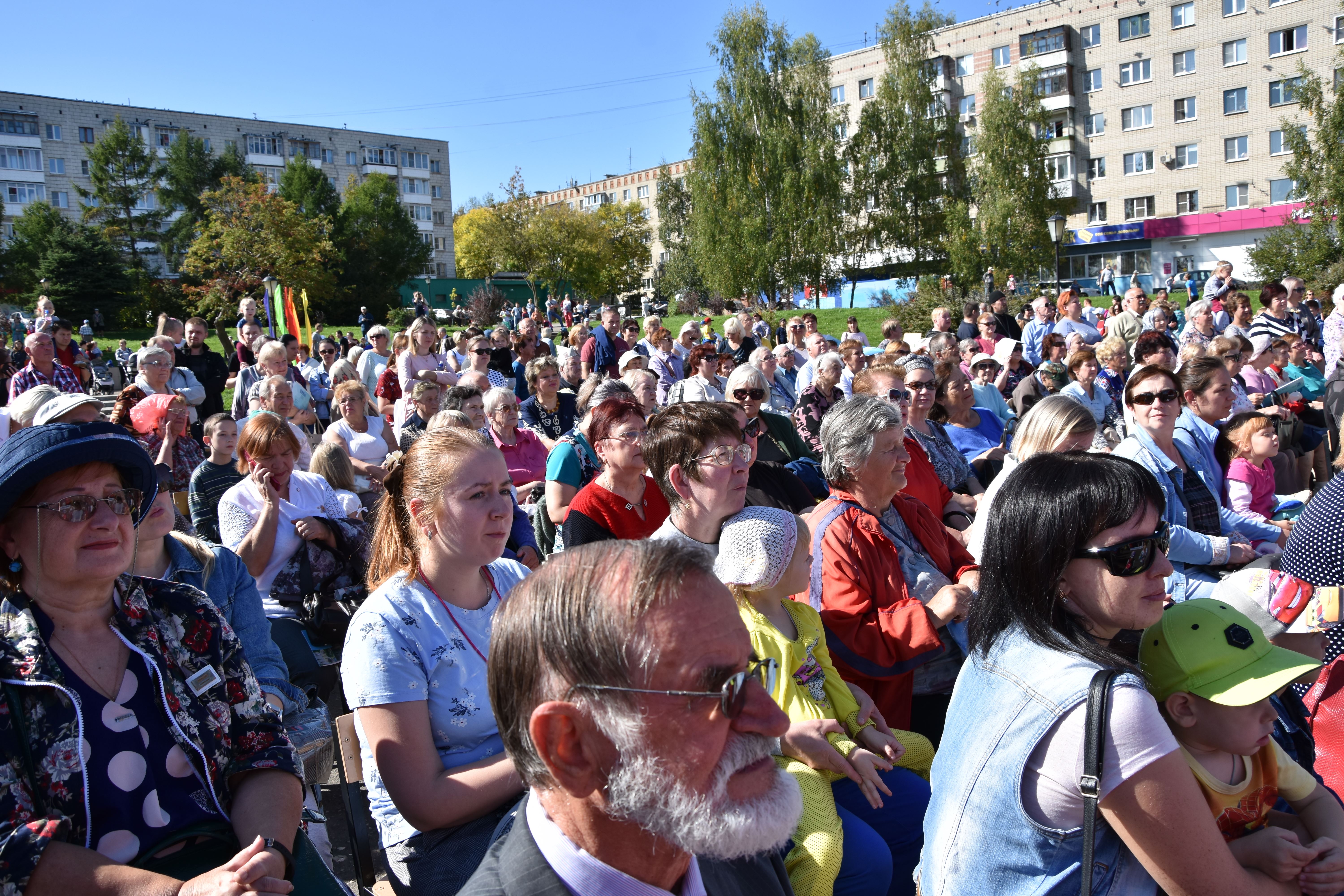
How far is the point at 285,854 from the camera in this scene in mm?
2062

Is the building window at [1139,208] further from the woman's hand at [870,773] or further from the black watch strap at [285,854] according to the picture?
the black watch strap at [285,854]

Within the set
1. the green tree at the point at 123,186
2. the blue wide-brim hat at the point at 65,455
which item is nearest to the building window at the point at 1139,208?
the green tree at the point at 123,186

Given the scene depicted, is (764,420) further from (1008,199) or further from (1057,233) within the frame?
(1008,199)

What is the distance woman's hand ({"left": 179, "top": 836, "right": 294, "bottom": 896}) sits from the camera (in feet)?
6.05

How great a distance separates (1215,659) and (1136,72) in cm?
5855

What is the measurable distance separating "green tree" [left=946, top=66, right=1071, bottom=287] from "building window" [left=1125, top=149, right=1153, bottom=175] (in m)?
12.8

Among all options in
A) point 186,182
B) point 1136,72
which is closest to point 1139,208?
point 1136,72

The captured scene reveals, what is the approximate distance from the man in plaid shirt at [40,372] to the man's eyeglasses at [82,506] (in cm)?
687

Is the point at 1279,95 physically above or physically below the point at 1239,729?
above

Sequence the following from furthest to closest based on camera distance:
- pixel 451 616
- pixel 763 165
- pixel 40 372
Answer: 1. pixel 763 165
2. pixel 40 372
3. pixel 451 616

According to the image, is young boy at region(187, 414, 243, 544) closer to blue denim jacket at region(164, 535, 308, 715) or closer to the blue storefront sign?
blue denim jacket at region(164, 535, 308, 715)

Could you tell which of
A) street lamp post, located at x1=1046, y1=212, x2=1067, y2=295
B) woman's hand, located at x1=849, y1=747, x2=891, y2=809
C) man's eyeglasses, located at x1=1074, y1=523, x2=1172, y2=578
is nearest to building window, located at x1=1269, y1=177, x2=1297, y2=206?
street lamp post, located at x1=1046, y1=212, x2=1067, y2=295

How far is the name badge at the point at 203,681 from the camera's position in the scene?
6.98 ft

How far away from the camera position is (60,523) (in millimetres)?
2047
